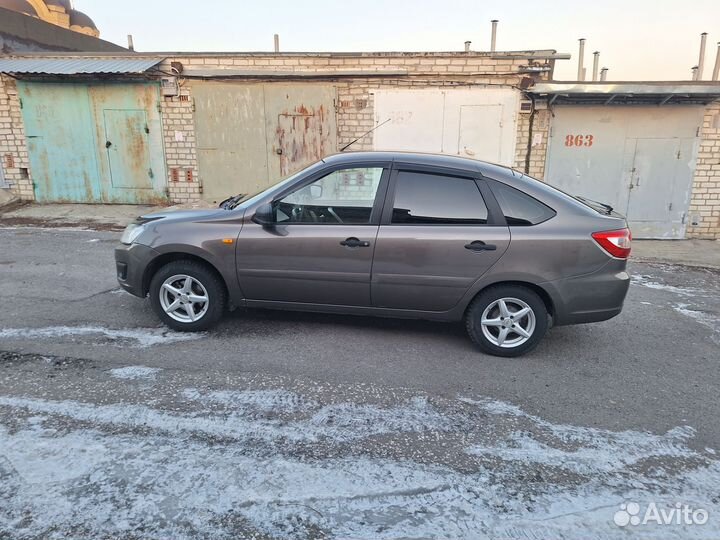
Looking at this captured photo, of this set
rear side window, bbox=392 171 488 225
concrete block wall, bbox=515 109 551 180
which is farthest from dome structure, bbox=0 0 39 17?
rear side window, bbox=392 171 488 225

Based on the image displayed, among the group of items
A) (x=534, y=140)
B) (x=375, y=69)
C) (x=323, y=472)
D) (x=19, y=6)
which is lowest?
(x=323, y=472)

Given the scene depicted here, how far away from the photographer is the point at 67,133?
1141 centimetres

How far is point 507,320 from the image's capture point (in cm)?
416

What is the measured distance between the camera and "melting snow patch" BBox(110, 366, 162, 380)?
3.67 meters

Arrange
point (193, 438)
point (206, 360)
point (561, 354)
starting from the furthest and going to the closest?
point (561, 354) < point (206, 360) < point (193, 438)

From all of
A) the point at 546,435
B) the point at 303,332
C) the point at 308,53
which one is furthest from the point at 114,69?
the point at 546,435

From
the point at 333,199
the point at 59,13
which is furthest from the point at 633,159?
the point at 59,13

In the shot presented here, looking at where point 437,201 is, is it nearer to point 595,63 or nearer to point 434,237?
point 434,237

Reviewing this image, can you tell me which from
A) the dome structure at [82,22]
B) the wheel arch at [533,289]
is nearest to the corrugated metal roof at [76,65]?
the wheel arch at [533,289]

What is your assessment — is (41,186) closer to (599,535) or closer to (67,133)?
(67,133)

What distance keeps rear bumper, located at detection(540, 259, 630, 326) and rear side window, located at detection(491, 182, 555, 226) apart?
542mm

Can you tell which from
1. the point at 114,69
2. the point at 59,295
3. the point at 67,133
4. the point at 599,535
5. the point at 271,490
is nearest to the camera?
the point at 599,535

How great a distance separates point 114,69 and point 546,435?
1104cm

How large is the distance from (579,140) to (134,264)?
9348 mm
